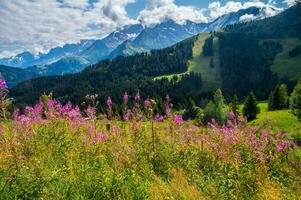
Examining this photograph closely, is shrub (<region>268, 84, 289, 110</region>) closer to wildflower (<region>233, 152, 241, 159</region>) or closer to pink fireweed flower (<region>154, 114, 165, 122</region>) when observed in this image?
pink fireweed flower (<region>154, 114, 165, 122</region>)

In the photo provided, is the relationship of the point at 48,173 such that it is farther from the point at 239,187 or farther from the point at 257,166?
the point at 257,166

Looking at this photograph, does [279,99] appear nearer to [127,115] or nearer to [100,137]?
[127,115]

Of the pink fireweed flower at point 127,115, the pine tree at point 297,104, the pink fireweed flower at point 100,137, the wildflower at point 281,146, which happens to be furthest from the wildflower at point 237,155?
the pine tree at point 297,104

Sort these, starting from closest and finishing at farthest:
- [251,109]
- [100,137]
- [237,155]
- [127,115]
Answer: [237,155] → [100,137] → [127,115] → [251,109]

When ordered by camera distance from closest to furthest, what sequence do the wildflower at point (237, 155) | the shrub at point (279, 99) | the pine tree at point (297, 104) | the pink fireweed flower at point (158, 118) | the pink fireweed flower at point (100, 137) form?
the wildflower at point (237, 155) < the pink fireweed flower at point (100, 137) < the pink fireweed flower at point (158, 118) < the pine tree at point (297, 104) < the shrub at point (279, 99)

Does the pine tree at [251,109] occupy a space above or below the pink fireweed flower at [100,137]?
below

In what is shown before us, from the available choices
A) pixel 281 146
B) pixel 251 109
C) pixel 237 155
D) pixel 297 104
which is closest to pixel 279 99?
pixel 251 109

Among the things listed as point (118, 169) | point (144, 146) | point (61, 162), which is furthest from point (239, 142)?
point (61, 162)

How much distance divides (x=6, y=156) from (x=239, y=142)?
6.83m

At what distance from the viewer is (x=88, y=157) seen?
9195 millimetres

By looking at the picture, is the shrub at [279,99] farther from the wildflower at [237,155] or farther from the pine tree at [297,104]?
the wildflower at [237,155]

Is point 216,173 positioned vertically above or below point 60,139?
below

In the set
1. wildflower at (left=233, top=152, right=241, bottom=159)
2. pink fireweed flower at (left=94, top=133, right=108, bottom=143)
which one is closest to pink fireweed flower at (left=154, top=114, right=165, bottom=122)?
pink fireweed flower at (left=94, top=133, right=108, bottom=143)

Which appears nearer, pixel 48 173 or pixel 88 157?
pixel 48 173
